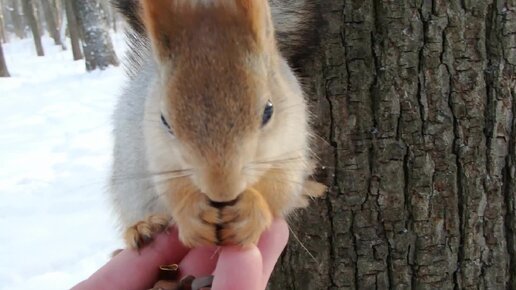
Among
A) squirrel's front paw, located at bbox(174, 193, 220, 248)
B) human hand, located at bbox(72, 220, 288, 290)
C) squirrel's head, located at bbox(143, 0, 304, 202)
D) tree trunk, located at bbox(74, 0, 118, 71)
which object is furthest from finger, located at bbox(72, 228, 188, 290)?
tree trunk, located at bbox(74, 0, 118, 71)

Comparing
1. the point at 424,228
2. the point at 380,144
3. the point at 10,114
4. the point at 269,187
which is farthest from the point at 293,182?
the point at 10,114

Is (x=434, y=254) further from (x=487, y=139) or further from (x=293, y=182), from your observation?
(x=293, y=182)

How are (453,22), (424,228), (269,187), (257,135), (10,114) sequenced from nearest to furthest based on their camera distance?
(257,135), (269,187), (453,22), (424,228), (10,114)

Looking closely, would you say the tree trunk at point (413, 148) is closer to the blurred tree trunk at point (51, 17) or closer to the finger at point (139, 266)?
the finger at point (139, 266)

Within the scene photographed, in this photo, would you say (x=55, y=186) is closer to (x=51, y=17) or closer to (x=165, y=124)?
(x=165, y=124)

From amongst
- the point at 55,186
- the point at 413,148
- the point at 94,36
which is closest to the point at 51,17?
the point at 94,36

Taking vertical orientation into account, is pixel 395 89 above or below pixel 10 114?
above

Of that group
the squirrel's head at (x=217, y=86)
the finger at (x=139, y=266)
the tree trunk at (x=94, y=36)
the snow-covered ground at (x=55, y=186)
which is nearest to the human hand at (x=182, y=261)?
the finger at (x=139, y=266)

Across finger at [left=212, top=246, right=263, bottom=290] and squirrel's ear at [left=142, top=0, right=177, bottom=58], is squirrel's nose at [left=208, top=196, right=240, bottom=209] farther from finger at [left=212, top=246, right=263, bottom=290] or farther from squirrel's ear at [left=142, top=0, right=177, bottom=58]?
squirrel's ear at [left=142, top=0, right=177, bottom=58]
